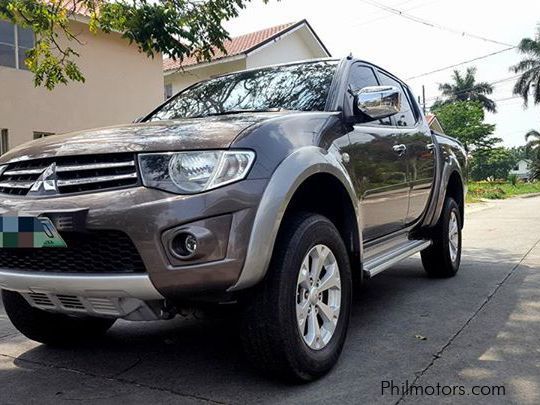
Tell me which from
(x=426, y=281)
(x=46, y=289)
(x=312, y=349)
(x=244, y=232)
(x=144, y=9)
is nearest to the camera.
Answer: (x=244, y=232)

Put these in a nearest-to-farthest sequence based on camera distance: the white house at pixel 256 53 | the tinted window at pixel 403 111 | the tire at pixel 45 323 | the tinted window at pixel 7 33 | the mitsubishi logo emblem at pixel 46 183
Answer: the mitsubishi logo emblem at pixel 46 183, the tire at pixel 45 323, the tinted window at pixel 403 111, the tinted window at pixel 7 33, the white house at pixel 256 53

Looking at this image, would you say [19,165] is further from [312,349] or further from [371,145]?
[371,145]

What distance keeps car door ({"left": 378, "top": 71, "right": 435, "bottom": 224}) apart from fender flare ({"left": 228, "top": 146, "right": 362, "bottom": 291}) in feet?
5.45

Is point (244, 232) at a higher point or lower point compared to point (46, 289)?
higher

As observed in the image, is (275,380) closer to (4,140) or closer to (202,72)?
(4,140)

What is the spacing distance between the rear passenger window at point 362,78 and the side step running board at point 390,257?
3.08 ft

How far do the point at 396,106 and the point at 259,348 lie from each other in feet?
6.25

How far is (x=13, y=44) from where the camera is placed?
35.2 ft

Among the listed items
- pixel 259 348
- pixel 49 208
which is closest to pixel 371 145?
pixel 259 348

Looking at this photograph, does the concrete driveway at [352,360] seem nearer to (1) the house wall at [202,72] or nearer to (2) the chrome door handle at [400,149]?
(2) the chrome door handle at [400,149]

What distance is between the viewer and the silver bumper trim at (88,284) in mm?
2355

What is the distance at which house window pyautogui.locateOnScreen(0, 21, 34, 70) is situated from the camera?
1059 centimetres

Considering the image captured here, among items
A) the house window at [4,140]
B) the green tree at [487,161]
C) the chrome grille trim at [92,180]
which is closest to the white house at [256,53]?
the house window at [4,140]

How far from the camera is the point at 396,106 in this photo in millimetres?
3621
